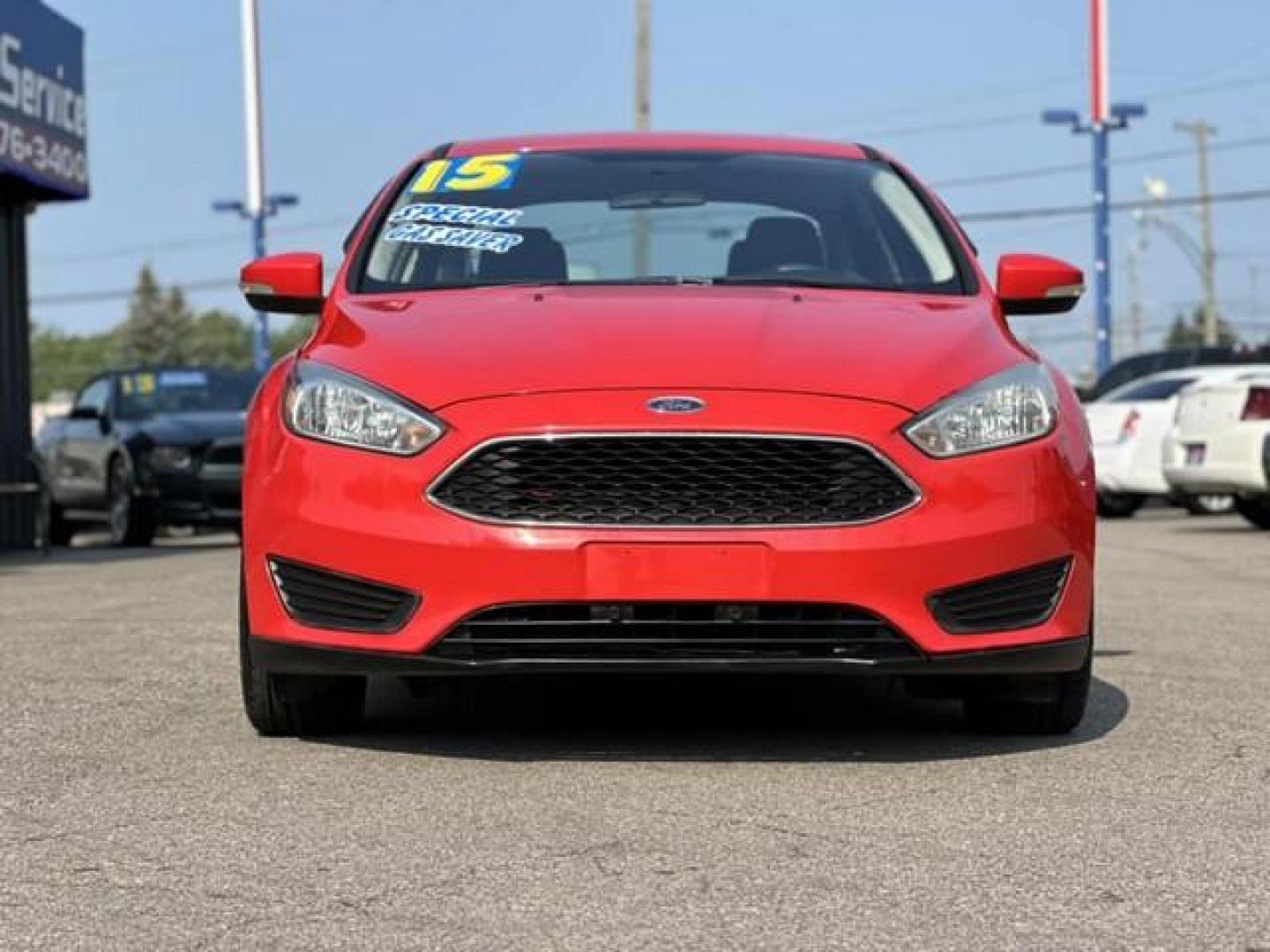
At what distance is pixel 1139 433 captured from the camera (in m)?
20.2

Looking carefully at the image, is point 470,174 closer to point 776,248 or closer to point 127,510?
point 776,248

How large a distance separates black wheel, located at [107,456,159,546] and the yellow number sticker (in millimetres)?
11857

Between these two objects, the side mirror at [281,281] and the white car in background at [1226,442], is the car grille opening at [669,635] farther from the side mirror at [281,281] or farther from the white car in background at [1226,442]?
the white car in background at [1226,442]

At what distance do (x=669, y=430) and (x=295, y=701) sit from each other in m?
1.24

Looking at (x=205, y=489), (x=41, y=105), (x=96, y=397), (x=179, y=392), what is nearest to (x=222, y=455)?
(x=205, y=489)

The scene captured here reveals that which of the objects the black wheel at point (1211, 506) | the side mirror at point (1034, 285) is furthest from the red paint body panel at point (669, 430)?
the black wheel at point (1211, 506)

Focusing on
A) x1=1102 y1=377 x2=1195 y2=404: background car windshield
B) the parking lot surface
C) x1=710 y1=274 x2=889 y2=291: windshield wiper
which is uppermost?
x1=710 y1=274 x2=889 y2=291: windshield wiper

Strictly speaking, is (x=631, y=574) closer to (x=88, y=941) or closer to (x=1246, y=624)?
(x=88, y=941)

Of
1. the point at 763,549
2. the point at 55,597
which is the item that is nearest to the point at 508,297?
the point at 763,549

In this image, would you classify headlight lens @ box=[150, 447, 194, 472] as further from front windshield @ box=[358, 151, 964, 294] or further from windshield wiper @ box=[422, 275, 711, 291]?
windshield wiper @ box=[422, 275, 711, 291]

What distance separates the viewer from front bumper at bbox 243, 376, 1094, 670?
506cm

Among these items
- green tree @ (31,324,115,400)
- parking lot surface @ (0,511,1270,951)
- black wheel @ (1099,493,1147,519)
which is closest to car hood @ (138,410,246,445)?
black wheel @ (1099,493,1147,519)

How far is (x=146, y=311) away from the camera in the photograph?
149m

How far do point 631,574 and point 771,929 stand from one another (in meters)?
1.48
